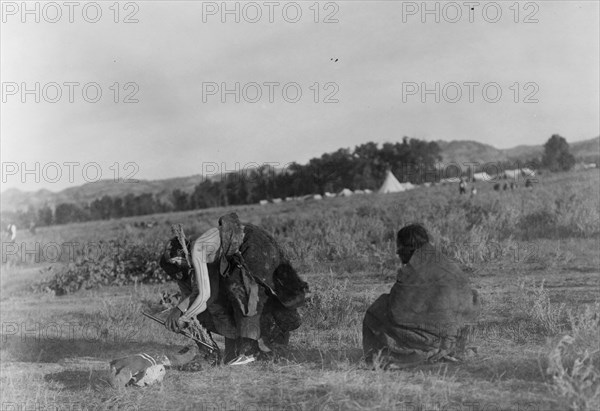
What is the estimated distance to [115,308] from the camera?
9.60 metres

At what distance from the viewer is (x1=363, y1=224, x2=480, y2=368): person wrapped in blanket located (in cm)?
545

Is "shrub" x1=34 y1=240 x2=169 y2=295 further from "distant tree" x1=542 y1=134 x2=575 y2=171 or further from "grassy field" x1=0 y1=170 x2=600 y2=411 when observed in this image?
"distant tree" x1=542 y1=134 x2=575 y2=171

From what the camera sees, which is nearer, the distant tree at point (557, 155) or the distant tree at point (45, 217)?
the distant tree at point (557, 155)

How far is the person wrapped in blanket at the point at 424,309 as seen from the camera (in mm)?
5449

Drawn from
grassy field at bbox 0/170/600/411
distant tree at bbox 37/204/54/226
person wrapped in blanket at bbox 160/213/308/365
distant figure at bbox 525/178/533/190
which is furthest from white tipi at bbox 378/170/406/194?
person wrapped in blanket at bbox 160/213/308/365

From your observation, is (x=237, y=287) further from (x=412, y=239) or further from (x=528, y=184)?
(x=528, y=184)

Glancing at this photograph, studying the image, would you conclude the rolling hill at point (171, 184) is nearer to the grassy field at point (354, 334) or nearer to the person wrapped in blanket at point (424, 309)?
the grassy field at point (354, 334)

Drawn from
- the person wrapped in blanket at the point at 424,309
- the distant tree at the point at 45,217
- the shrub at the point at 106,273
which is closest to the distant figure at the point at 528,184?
the shrub at the point at 106,273

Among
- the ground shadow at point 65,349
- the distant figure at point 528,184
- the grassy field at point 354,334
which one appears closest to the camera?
the grassy field at point 354,334

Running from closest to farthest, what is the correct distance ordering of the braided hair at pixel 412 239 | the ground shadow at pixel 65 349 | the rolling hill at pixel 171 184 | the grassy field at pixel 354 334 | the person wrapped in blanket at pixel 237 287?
the grassy field at pixel 354 334, the braided hair at pixel 412 239, the person wrapped in blanket at pixel 237 287, the ground shadow at pixel 65 349, the rolling hill at pixel 171 184

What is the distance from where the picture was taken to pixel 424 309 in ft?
17.9

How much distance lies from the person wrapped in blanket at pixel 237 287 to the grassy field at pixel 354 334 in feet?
1.00

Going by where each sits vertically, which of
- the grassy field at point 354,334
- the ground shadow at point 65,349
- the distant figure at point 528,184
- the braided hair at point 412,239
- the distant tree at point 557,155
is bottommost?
the ground shadow at point 65,349

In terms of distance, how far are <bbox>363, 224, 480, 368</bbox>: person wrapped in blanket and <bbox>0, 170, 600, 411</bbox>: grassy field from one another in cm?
15
